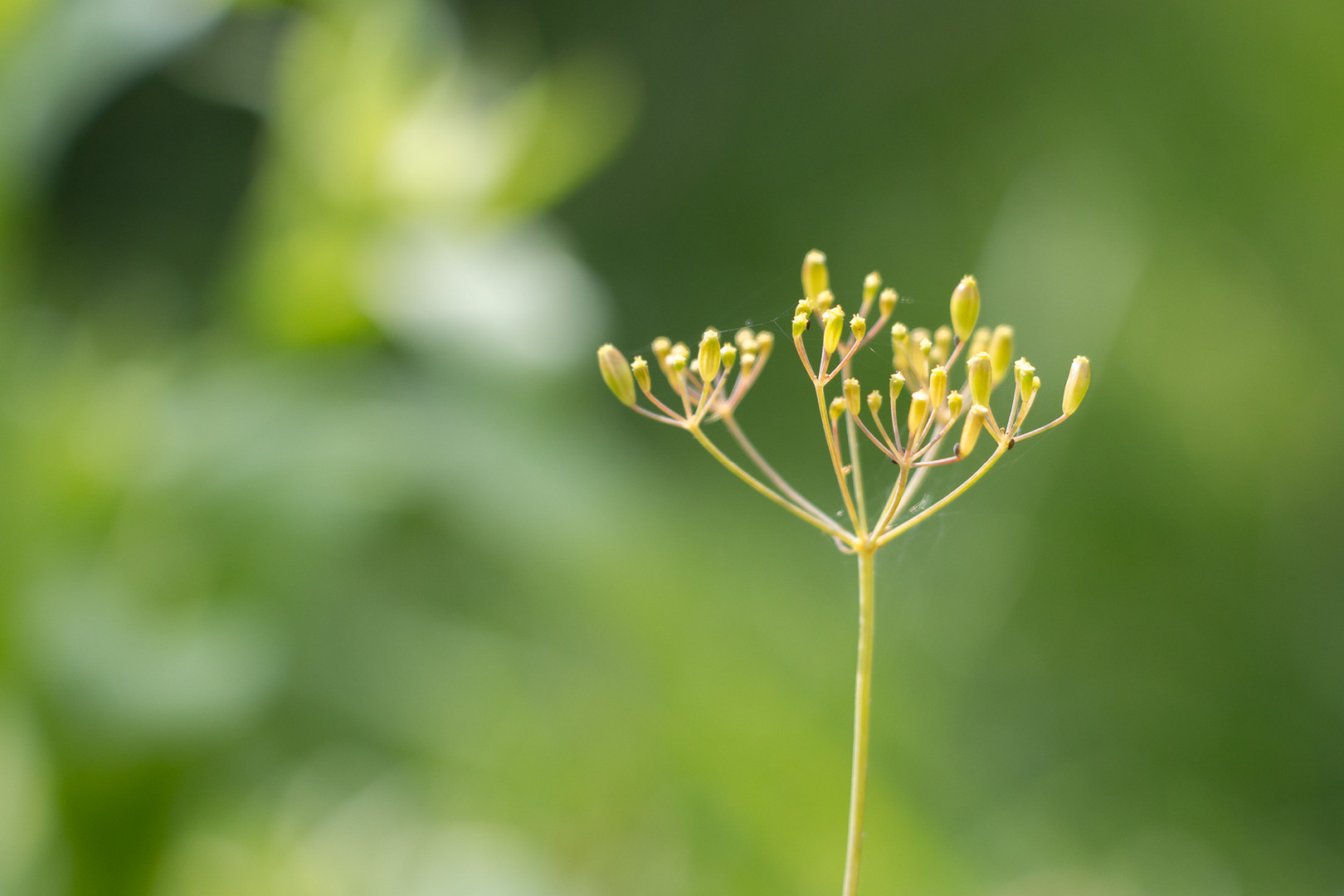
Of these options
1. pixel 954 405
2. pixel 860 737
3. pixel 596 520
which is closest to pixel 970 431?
pixel 954 405

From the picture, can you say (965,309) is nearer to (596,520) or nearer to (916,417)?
(916,417)

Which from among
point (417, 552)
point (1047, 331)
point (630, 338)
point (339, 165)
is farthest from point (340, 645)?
point (1047, 331)

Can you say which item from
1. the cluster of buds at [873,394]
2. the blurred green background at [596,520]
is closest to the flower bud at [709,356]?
the cluster of buds at [873,394]

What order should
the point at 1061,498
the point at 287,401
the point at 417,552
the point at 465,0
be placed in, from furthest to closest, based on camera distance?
the point at 465,0 → the point at 417,552 → the point at 1061,498 → the point at 287,401

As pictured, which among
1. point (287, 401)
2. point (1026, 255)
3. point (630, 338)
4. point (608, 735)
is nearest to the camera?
point (287, 401)

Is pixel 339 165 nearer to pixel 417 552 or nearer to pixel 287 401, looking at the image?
pixel 287 401

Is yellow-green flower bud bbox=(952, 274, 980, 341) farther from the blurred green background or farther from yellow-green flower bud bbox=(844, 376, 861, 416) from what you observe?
the blurred green background
